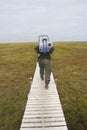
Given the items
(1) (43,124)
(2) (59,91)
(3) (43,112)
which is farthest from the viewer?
(2) (59,91)

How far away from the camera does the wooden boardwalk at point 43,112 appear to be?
11.9m

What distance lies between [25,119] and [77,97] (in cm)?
718

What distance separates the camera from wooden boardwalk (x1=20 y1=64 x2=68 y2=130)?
1193 centimetres

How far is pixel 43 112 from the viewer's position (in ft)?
44.1

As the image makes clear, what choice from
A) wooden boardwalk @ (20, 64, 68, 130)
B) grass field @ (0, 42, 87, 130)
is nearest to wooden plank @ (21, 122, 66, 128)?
wooden boardwalk @ (20, 64, 68, 130)

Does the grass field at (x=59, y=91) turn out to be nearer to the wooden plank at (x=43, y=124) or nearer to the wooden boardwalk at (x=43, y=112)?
the wooden boardwalk at (x=43, y=112)

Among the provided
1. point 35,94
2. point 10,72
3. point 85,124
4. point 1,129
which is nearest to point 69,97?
point 35,94

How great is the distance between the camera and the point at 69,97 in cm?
1902

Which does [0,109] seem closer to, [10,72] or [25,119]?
[25,119]

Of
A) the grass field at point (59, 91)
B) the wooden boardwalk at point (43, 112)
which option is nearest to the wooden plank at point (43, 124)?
the wooden boardwalk at point (43, 112)

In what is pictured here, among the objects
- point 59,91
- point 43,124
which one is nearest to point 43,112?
point 43,124

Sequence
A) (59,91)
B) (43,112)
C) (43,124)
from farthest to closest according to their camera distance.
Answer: (59,91), (43,112), (43,124)

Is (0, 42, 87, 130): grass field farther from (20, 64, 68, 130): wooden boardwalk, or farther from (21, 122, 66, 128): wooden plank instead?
(21, 122, 66, 128): wooden plank

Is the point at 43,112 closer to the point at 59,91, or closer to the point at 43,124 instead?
the point at 43,124
